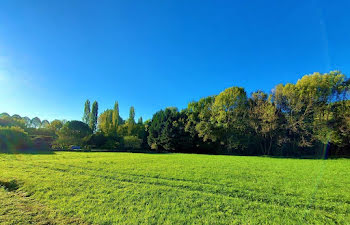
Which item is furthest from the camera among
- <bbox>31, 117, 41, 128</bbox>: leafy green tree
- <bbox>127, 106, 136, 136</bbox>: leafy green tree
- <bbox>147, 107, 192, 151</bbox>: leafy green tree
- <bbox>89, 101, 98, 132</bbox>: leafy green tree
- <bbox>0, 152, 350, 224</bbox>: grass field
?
<bbox>31, 117, 41, 128</bbox>: leafy green tree

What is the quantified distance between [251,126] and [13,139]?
4289cm

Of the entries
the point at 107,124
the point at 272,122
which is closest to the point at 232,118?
the point at 272,122

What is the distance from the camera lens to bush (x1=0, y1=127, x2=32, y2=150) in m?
25.7

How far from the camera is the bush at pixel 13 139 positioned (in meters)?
25.7

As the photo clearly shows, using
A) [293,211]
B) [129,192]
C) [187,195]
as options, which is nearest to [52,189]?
[129,192]

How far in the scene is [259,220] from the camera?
3.78m

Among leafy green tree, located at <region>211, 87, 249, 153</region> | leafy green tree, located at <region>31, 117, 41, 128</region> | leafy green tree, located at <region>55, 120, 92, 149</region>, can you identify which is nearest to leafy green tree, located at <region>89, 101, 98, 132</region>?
leafy green tree, located at <region>55, 120, 92, 149</region>

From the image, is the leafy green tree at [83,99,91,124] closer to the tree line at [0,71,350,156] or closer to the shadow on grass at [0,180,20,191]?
the tree line at [0,71,350,156]

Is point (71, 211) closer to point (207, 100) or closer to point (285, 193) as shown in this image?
point (285, 193)

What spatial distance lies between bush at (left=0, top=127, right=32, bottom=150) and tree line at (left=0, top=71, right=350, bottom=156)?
3.82 meters

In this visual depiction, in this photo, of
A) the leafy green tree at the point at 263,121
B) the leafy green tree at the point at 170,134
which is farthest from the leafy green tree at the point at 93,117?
the leafy green tree at the point at 263,121

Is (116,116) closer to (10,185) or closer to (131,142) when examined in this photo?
(131,142)

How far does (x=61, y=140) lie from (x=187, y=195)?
38.7 meters

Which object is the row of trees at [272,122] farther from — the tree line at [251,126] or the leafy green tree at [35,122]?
the leafy green tree at [35,122]
